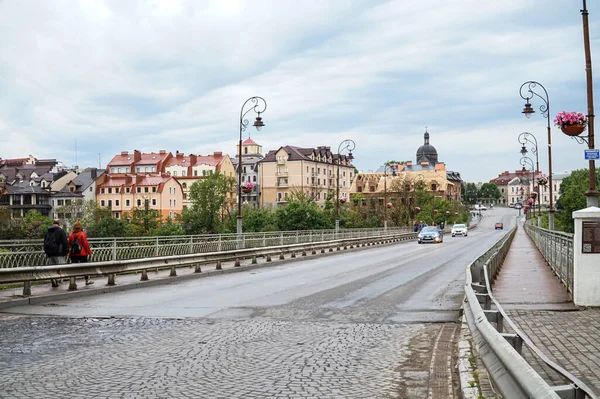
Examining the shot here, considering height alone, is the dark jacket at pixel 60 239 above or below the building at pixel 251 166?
below

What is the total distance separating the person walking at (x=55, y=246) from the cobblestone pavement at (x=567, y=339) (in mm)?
11179

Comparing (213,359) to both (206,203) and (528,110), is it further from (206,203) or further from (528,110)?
(206,203)

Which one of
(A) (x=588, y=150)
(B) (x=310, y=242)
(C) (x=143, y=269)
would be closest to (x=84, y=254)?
(C) (x=143, y=269)

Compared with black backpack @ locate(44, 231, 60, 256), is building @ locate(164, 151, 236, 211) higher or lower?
higher

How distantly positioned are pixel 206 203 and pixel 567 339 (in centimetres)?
10827

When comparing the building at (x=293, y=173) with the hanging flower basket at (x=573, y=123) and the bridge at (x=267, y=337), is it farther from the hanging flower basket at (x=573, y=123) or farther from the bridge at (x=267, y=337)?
the hanging flower basket at (x=573, y=123)

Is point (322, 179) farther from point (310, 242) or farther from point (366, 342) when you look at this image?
point (366, 342)

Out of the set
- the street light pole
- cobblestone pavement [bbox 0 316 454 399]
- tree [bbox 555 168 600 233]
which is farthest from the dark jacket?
tree [bbox 555 168 600 233]

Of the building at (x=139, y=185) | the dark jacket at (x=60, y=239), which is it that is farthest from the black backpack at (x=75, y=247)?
the building at (x=139, y=185)

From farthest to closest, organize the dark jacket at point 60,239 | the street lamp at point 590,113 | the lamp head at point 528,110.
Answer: the lamp head at point 528,110 → the dark jacket at point 60,239 → the street lamp at point 590,113

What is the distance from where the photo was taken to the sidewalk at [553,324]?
259 inches

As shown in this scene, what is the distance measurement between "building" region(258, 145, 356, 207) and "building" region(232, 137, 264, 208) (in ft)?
9.65

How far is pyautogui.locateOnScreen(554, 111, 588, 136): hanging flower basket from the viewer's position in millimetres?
14109

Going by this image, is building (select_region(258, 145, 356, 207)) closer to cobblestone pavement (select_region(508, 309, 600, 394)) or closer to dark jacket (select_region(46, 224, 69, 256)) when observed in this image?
dark jacket (select_region(46, 224, 69, 256))
